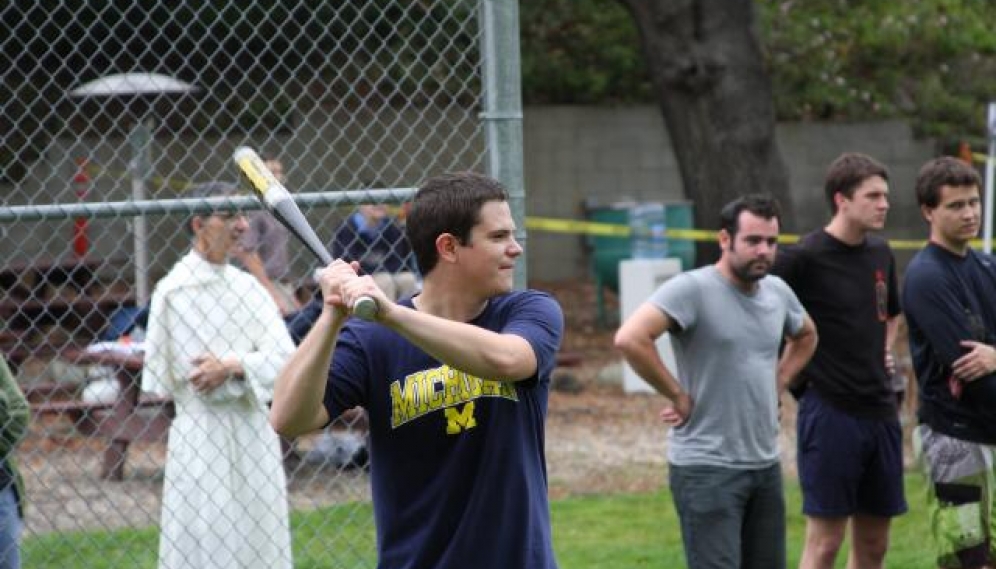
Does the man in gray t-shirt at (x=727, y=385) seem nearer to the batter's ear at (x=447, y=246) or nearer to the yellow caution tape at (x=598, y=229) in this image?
the batter's ear at (x=447, y=246)

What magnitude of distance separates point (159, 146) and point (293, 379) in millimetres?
12321

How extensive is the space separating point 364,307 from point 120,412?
6200 millimetres

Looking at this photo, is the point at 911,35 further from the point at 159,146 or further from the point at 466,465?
the point at 466,465

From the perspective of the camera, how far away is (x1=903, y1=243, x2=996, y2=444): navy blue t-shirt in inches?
233

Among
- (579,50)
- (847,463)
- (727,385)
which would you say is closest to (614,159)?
(579,50)

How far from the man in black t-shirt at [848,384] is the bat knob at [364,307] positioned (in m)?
3.67

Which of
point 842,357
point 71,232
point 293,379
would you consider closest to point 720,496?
point 842,357

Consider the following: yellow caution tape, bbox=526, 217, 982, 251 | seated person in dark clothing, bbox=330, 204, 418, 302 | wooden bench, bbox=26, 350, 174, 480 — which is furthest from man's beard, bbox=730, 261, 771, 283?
yellow caution tape, bbox=526, 217, 982, 251

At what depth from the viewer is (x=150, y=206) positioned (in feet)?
15.4

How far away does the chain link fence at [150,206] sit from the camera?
5.52 metres

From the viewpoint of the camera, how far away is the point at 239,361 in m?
5.77

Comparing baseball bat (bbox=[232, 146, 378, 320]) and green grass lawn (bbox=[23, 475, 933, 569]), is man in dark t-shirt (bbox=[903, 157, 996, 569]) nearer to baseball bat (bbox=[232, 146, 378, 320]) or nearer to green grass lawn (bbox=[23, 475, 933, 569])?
green grass lawn (bbox=[23, 475, 933, 569])

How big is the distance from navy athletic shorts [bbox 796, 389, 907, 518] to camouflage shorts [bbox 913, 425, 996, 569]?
388mm

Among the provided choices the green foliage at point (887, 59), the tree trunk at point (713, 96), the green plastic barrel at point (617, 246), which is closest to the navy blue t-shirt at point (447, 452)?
the tree trunk at point (713, 96)
